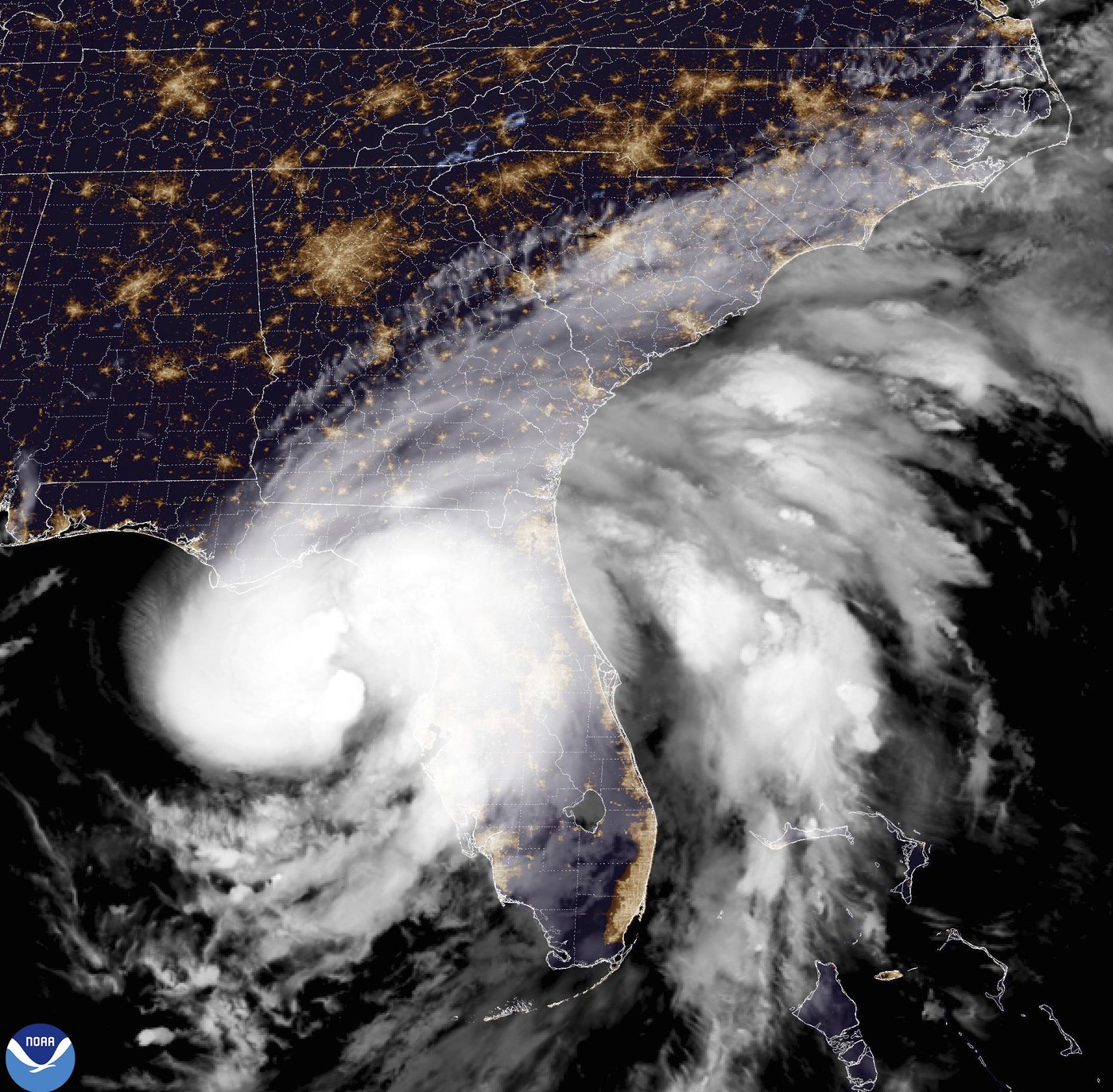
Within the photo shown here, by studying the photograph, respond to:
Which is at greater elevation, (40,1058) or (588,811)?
(588,811)

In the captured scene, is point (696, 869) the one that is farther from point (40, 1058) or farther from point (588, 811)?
point (40, 1058)

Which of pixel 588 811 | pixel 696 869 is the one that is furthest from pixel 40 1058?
pixel 696 869

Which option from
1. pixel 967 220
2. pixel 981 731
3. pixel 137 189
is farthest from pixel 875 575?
pixel 137 189

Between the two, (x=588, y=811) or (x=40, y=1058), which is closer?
(x=40, y=1058)

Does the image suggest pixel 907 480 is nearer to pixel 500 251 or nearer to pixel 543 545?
pixel 543 545

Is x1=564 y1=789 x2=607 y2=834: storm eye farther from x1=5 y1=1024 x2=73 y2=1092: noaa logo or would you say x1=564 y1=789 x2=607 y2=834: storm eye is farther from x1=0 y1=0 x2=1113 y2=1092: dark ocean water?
x1=5 y1=1024 x2=73 y2=1092: noaa logo

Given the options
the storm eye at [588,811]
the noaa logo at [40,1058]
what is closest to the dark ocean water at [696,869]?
the noaa logo at [40,1058]
